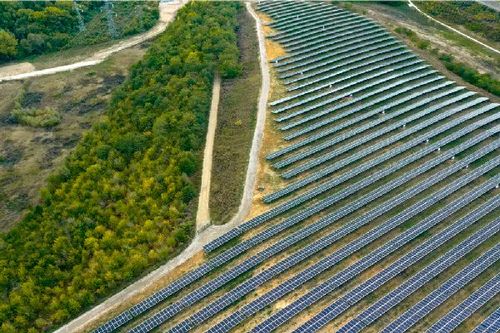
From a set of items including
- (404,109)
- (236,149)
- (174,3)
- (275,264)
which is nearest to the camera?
(275,264)

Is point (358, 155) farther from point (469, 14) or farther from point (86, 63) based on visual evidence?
point (469, 14)

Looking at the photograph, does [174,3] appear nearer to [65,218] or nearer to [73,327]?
[65,218]

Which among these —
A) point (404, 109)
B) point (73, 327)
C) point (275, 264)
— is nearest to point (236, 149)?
point (275, 264)

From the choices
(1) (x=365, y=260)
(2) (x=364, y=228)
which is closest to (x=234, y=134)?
(2) (x=364, y=228)

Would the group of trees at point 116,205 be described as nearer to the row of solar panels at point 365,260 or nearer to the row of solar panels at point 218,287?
the row of solar panels at point 218,287

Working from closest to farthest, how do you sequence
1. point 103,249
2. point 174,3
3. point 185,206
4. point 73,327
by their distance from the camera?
1. point 73,327
2. point 103,249
3. point 185,206
4. point 174,3

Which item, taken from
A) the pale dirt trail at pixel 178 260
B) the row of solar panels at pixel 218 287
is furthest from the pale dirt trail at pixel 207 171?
the row of solar panels at pixel 218 287
